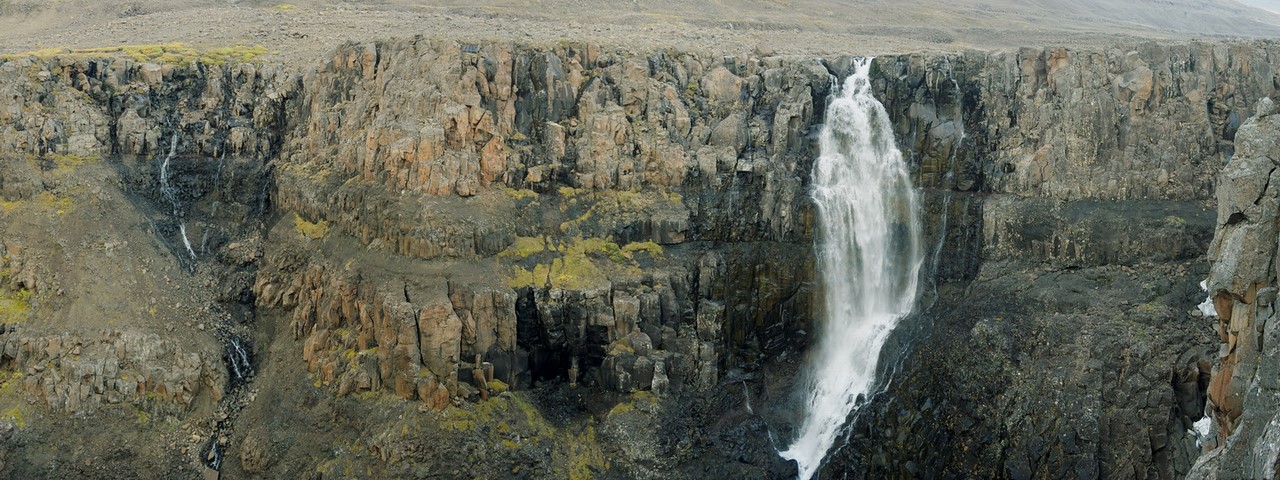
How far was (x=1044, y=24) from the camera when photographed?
110062 mm

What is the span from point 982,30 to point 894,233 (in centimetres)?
4814

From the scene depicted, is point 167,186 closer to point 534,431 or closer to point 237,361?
point 237,361

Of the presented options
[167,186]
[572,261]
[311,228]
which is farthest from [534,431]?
[167,186]

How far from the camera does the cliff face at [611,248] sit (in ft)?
169

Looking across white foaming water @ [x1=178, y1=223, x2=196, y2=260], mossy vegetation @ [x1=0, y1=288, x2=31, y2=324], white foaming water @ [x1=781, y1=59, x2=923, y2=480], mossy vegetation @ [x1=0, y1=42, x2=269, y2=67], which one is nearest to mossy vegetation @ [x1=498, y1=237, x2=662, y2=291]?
white foaming water @ [x1=781, y1=59, x2=923, y2=480]

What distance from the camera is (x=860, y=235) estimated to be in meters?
62.5

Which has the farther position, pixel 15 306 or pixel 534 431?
pixel 15 306

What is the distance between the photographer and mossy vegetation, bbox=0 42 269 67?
69.6m

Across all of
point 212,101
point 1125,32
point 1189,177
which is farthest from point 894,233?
point 1125,32

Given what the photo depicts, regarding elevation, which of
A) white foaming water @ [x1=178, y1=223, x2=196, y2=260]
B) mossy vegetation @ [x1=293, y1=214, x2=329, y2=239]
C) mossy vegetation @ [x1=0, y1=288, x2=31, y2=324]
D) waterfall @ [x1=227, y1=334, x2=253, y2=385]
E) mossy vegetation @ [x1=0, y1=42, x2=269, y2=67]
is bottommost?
waterfall @ [x1=227, y1=334, x2=253, y2=385]

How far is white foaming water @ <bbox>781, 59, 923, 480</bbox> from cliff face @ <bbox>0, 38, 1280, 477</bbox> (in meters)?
1.35

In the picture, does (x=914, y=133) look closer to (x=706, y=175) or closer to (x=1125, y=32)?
(x=706, y=175)

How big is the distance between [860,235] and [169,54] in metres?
48.8

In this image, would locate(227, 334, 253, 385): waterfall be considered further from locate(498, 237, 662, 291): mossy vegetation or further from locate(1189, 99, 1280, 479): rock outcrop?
locate(1189, 99, 1280, 479): rock outcrop
